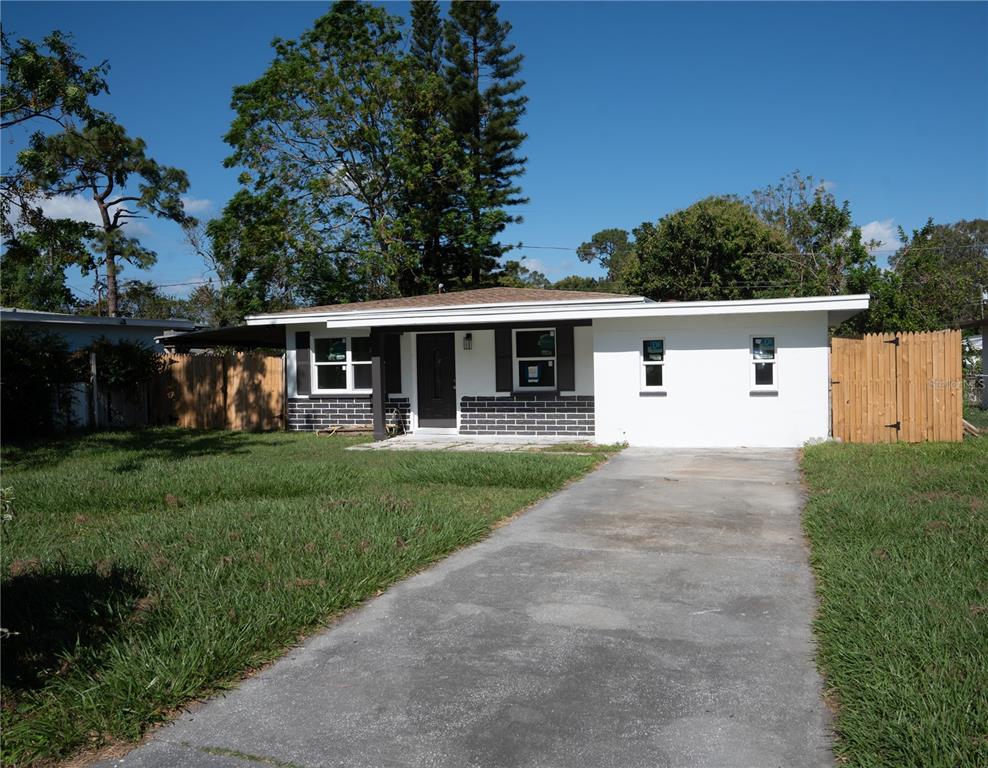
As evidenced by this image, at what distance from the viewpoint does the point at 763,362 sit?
14211mm

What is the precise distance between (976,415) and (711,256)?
14.9 metres

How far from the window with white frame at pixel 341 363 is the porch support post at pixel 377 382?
1.14 m

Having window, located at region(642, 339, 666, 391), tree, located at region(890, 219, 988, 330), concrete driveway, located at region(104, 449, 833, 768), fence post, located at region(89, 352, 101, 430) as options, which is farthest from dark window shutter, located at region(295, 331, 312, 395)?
tree, located at region(890, 219, 988, 330)

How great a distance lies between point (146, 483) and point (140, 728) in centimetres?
693

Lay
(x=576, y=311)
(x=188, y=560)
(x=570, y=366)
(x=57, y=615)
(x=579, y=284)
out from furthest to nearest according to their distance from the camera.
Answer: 1. (x=579, y=284)
2. (x=570, y=366)
3. (x=576, y=311)
4. (x=188, y=560)
5. (x=57, y=615)

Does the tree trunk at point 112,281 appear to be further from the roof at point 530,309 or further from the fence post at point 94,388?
the roof at point 530,309

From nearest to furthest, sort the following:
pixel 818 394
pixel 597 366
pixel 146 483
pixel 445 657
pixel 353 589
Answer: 1. pixel 445 657
2. pixel 353 589
3. pixel 146 483
4. pixel 818 394
5. pixel 597 366

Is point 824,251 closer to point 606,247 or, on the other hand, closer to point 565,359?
point 565,359

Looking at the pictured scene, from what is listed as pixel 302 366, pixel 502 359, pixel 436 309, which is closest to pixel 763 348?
pixel 502 359

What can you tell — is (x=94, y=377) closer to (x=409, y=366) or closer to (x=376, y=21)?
(x=409, y=366)

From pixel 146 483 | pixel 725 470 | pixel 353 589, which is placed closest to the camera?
pixel 353 589

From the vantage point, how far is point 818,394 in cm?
1386

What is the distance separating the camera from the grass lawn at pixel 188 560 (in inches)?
154

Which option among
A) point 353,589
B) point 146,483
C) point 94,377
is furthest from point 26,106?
point 353,589
